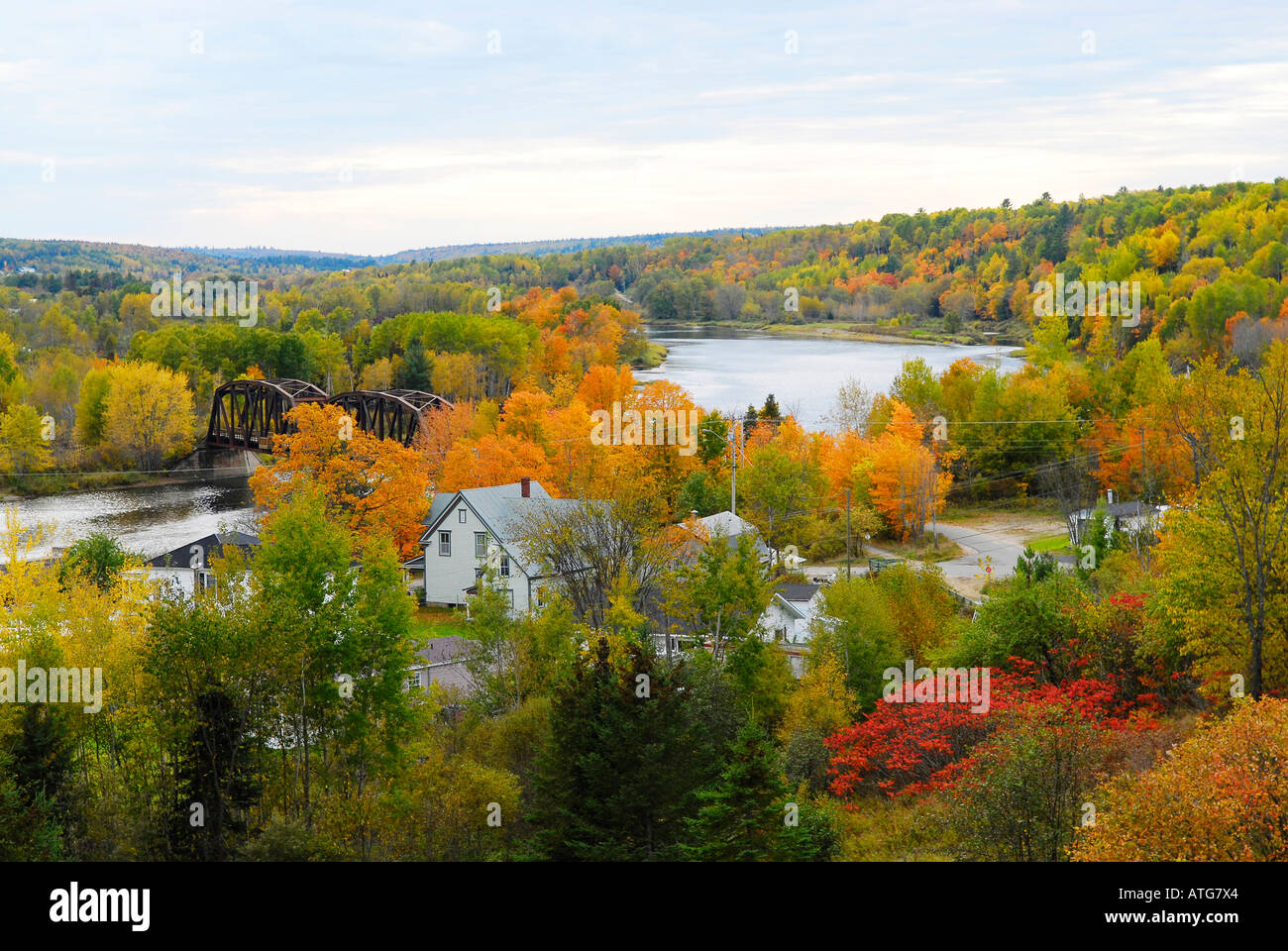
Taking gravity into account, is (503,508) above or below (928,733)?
above

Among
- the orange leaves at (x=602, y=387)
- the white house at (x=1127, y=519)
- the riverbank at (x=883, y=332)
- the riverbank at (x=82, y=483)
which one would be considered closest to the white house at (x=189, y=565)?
the white house at (x=1127, y=519)

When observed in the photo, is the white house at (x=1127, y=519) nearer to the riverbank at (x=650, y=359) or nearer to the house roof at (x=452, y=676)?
the house roof at (x=452, y=676)

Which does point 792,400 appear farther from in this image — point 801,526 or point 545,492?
point 545,492

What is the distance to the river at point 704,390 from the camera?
193 feet

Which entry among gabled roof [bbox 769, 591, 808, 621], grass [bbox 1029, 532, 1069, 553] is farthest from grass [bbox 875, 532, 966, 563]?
gabled roof [bbox 769, 591, 808, 621]

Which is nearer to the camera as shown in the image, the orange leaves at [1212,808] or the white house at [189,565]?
the orange leaves at [1212,808]

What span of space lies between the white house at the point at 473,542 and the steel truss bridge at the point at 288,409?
71.5 feet

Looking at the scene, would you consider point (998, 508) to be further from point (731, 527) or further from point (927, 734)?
point (927, 734)

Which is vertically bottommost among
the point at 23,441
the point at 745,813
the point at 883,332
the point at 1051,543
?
the point at 1051,543

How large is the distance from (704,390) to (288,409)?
33.3 meters

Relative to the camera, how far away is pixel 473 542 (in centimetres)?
4219

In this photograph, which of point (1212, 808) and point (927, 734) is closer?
point (1212, 808)

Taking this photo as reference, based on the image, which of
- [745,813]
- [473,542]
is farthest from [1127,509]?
[745,813]

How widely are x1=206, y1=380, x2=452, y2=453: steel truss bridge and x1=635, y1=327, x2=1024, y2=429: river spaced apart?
2099 cm
